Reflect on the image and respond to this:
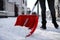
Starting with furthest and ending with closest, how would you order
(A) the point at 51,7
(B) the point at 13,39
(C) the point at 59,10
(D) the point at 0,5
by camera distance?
(D) the point at 0,5 → (C) the point at 59,10 → (A) the point at 51,7 → (B) the point at 13,39

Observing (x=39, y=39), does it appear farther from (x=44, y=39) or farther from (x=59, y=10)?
(x=59, y=10)

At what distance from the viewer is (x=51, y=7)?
2.25 meters

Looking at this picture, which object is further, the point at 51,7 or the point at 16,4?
the point at 16,4

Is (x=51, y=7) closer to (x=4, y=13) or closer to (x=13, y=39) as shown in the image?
(x=13, y=39)

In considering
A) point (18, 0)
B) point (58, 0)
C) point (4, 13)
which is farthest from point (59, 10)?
point (18, 0)

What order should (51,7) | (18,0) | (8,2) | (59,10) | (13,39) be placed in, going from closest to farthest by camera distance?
(13,39) < (51,7) < (59,10) < (8,2) < (18,0)

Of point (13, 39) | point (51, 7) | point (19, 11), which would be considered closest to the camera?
point (13, 39)

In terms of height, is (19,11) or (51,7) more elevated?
(51,7)

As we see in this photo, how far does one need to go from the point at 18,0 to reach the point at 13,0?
27.0 inches

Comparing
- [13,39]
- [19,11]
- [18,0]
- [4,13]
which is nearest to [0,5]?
[4,13]

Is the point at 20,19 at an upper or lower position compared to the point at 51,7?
lower

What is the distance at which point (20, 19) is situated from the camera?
2617 millimetres

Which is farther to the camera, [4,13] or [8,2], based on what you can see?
[8,2]

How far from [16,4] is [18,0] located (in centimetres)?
50
